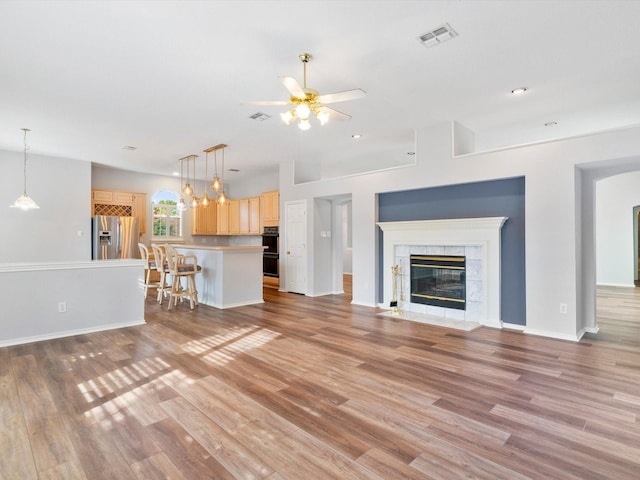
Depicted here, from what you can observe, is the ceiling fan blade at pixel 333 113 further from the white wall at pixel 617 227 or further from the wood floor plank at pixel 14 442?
the white wall at pixel 617 227

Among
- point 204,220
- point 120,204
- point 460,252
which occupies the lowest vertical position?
point 460,252

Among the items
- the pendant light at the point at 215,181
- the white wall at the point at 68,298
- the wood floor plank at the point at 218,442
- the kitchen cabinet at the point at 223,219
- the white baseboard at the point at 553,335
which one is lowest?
the wood floor plank at the point at 218,442

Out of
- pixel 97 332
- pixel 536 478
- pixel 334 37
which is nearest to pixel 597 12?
pixel 334 37

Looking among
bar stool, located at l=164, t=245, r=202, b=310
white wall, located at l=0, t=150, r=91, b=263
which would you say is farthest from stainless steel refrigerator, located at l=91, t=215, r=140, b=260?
bar stool, located at l=164, t=245, r=202, b=310

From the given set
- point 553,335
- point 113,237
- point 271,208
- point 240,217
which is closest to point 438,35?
point 553,335

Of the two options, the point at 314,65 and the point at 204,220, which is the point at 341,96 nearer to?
the point at 314,65

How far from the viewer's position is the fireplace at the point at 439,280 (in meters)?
5.24

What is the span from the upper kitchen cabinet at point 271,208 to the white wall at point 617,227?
825 centimetres

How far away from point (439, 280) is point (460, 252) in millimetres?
579

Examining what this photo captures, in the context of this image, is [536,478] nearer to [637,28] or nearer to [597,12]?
[597,12]

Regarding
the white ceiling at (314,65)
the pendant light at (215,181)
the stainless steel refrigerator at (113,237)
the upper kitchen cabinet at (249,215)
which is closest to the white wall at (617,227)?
the white ceiling at (314,65)

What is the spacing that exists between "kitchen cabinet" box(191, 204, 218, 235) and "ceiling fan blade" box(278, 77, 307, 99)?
7.39 metres

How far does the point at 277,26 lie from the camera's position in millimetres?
2852

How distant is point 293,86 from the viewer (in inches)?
118
